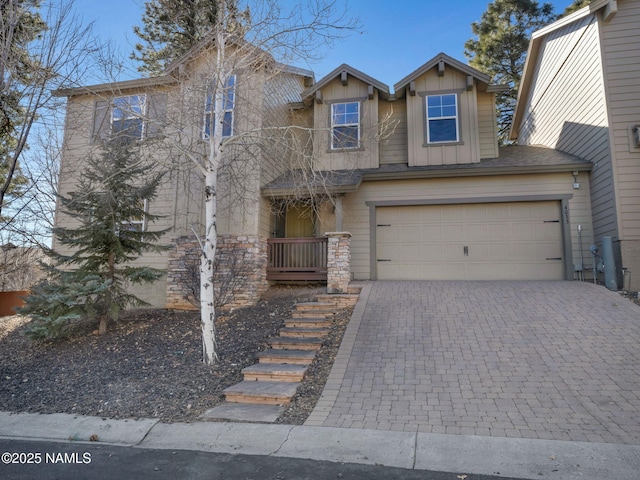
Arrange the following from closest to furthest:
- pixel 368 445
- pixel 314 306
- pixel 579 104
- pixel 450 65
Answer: pixel 368 445 < pixel 314 306 < pixel 579 104 < pixel 450 65

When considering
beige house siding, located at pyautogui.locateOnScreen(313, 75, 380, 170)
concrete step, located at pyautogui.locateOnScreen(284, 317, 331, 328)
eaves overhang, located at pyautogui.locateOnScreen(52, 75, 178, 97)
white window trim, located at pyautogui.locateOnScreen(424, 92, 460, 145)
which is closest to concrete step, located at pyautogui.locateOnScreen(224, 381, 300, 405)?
concrete step, located at pyautogui.locateOnScreen(284, 317, 331, 328)

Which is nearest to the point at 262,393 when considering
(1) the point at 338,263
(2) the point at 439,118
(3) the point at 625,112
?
(1) the point at 338,263

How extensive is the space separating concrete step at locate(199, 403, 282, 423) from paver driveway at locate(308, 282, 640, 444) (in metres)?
0.51

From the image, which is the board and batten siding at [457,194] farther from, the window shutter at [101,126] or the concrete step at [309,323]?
the window shutter at [101,126]

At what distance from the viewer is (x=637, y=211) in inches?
342

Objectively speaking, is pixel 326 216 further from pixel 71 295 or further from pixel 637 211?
pixel 637 211

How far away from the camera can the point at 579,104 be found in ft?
34.2

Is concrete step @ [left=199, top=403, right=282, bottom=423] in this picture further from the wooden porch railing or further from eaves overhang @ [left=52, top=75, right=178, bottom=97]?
eaves overhang @ [left=52, top=75, right=178, bottom=97]

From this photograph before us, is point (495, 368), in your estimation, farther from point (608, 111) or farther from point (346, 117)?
point (346, 117)

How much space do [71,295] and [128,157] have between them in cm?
275

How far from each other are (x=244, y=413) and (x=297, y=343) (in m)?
1.96

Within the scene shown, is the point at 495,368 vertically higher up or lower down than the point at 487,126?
lower down

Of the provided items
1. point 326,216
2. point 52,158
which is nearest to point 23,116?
point 52,158

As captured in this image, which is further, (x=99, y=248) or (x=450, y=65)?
(x=450, y=65)
